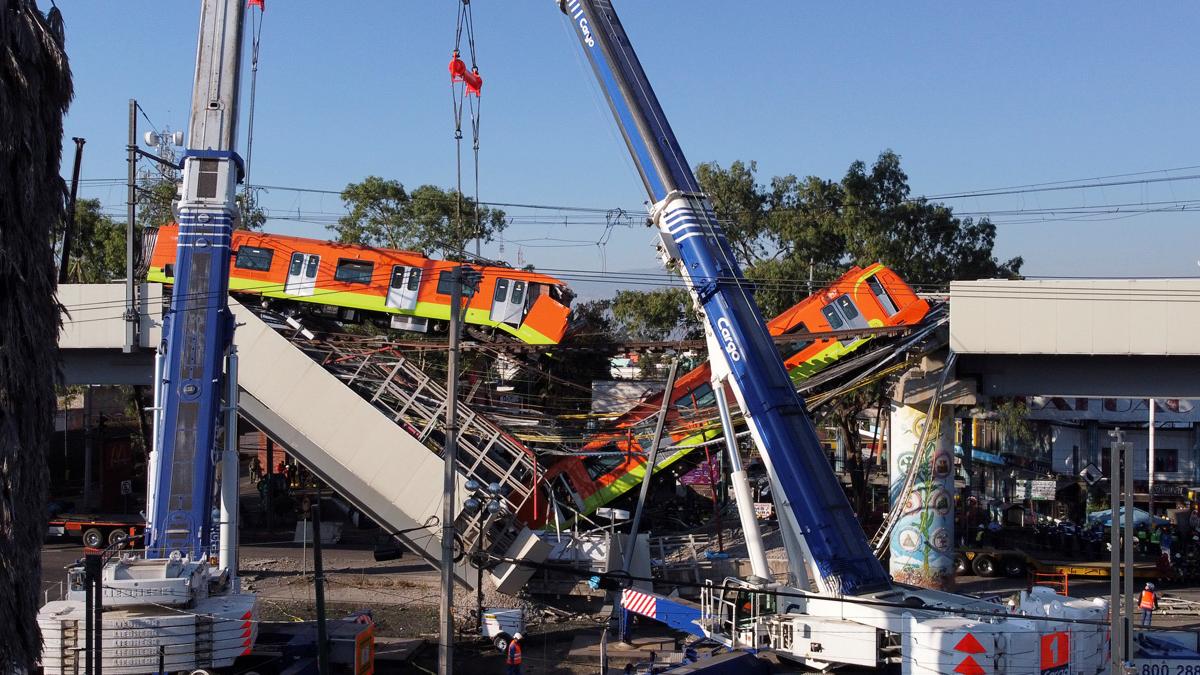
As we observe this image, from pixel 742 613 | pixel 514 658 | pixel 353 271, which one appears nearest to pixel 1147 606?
pixel 742 613

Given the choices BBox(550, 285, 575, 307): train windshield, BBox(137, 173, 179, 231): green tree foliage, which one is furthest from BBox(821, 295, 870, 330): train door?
BBox(137, 173, 179, 231): green tree foliage

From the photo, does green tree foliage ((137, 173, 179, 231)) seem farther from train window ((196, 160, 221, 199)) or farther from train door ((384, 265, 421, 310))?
train window ((196, 160, 221, 199))

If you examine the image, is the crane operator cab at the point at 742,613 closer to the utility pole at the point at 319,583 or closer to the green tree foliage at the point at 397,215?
the utility pole at the point at 319,583

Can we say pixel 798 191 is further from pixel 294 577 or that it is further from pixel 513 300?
pixel 294 577

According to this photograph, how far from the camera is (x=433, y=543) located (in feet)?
88.9

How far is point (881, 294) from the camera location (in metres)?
29.2

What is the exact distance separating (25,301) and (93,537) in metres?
29.3

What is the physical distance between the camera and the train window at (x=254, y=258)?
3534cm

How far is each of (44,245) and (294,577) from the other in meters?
22.9

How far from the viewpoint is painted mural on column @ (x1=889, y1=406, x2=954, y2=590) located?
29469mm

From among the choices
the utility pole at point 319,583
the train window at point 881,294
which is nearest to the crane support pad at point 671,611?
the utility pole at point 319,583

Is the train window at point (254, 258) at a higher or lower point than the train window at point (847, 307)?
higher

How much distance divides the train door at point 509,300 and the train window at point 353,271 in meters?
4.26

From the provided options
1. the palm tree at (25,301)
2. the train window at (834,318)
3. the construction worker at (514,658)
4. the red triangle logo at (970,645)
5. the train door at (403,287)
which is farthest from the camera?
the train door at (403,287)
